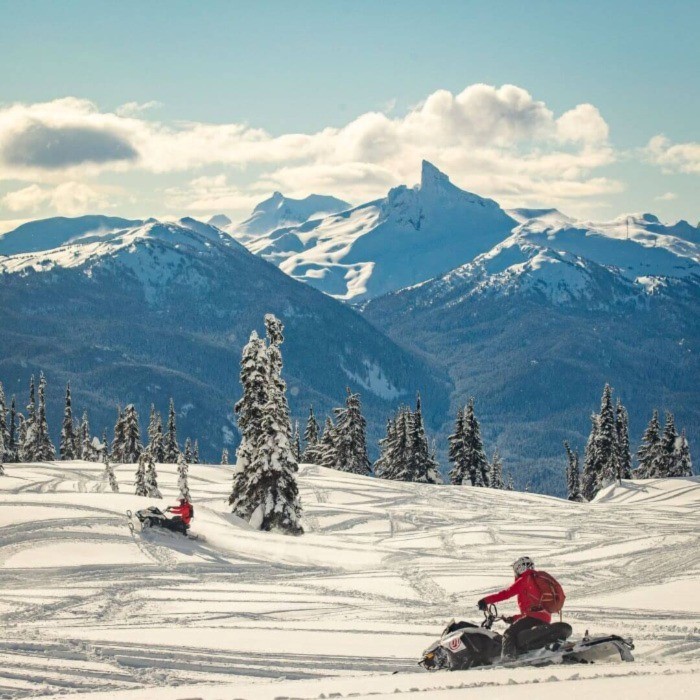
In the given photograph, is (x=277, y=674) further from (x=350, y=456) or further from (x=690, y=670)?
(x=350, y=456)

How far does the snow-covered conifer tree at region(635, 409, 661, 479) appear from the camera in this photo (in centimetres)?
8956

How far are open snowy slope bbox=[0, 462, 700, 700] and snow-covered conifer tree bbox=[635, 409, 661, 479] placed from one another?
4396cm

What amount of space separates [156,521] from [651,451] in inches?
2837

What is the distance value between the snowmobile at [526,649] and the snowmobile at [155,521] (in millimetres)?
18035

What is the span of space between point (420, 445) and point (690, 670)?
229 feet

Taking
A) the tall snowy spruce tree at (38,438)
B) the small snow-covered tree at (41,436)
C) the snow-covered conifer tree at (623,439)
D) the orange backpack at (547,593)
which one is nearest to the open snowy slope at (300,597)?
the orange backpack at (547,593)

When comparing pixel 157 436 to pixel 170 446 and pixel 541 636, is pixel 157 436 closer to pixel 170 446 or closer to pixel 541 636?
pixel 170 446

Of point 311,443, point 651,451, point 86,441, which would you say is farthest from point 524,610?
point 86,441

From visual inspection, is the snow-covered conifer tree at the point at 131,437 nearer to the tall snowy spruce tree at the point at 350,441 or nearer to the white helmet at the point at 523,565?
the tall snowy spruce tree at the point at 350,441

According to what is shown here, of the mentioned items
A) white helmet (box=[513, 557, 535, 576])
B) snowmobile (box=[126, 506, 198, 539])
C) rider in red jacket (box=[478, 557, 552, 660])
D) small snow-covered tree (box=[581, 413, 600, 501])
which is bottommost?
small snow-covered tree (box=[581, 413, 600, 501])

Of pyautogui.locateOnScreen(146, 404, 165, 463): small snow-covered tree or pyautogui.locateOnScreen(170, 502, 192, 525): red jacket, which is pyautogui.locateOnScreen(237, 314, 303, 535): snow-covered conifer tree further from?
pyautogui.locateOnScreen(146, 404, 165, 463): small snow-covered tree

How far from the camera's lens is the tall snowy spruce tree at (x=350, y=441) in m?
83.1

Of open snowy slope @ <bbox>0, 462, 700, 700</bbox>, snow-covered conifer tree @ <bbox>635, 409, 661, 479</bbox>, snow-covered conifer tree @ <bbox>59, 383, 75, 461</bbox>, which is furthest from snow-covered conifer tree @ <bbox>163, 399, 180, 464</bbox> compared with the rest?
open snowy slope @ <bbox>0, 462, 700, 700</bbox>

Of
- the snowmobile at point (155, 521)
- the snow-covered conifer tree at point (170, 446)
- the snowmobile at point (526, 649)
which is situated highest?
the snowmobile at point (526, 649)
